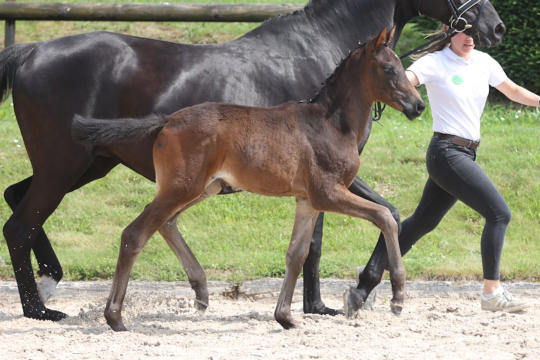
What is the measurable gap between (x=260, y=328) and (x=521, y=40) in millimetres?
6256

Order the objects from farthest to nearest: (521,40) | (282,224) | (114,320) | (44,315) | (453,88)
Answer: (521,40)
(282,224)
(44,315)
(453,88)
(114,320)

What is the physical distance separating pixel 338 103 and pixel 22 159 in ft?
14.6

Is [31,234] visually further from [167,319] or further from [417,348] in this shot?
[417,348]

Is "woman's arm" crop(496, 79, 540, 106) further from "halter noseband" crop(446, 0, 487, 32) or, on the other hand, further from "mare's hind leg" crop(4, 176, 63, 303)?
"mare's hind leg" crop(4, 176, 63, 303)

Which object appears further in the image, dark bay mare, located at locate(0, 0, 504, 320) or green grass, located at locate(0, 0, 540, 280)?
green grass, located at locate(0, 0, 540, 280)

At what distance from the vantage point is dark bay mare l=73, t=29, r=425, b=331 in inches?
191

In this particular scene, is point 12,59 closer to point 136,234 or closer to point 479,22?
point 136,234

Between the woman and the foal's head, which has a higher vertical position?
the foal's head

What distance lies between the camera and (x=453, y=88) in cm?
540

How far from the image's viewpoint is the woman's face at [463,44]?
547 centimetres

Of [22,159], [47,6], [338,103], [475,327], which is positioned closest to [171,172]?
[338,103]

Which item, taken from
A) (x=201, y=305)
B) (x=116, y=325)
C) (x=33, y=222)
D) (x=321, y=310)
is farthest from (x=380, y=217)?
(x=33, y=222)

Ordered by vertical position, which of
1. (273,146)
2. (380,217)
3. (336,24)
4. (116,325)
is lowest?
(116,325)

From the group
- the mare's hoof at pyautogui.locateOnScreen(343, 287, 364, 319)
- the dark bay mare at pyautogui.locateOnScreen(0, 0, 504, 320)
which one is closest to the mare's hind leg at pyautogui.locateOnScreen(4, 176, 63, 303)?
the dark bay mare at pyautogui.locateOnScreen(0, 0, 504, 320)
